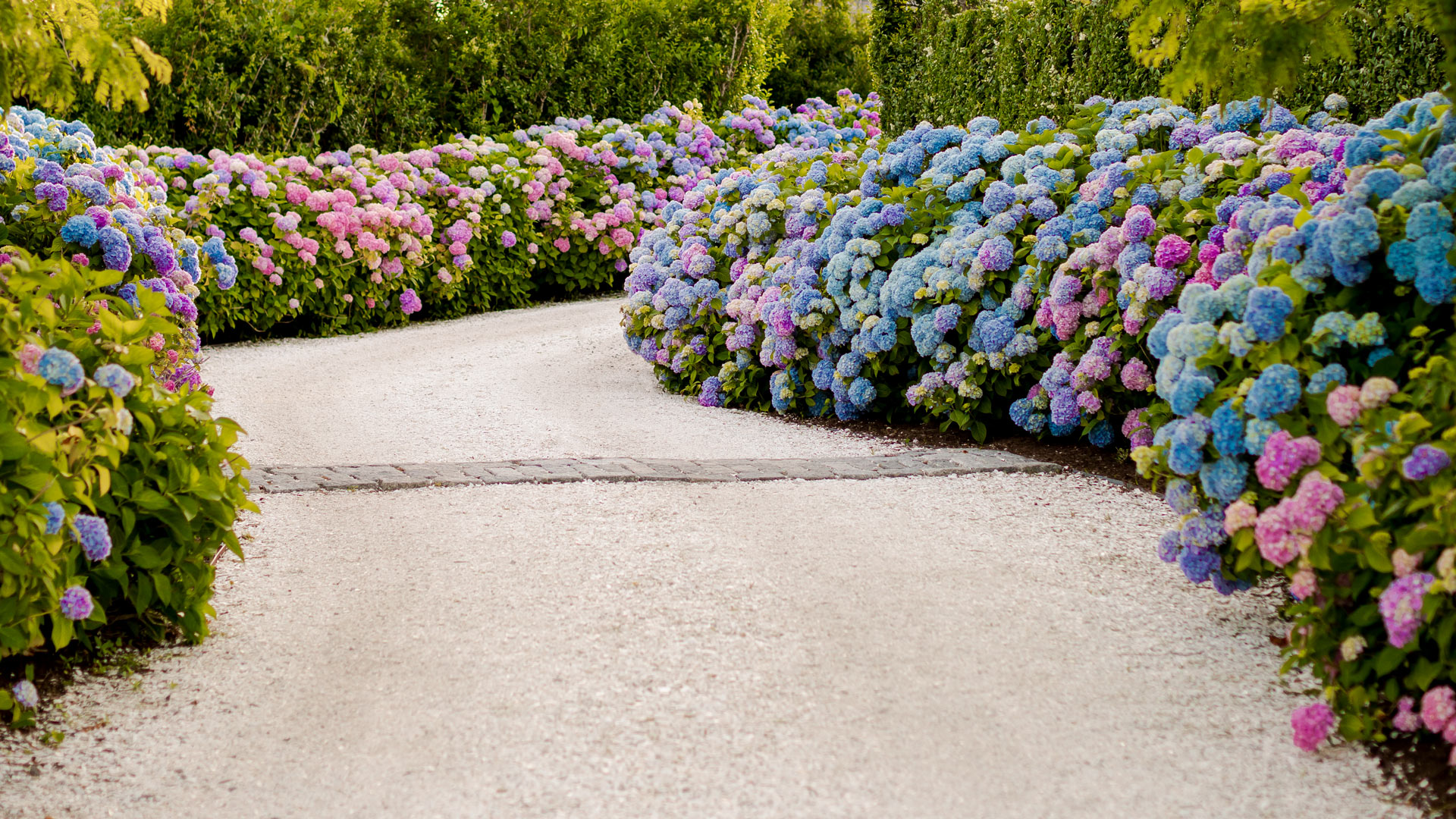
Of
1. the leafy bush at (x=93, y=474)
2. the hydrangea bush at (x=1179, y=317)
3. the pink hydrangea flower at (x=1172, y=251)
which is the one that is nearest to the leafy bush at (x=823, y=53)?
the hydrangea bush at (x=1179, y=317)

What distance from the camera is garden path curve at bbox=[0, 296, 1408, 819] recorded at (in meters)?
2.59

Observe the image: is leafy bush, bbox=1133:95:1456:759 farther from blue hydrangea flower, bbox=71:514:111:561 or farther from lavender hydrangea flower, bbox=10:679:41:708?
lavender hydrangea flower, bbox=10:679:41:708

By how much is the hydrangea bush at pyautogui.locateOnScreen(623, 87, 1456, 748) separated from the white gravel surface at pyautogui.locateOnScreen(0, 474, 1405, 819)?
11.7 inches

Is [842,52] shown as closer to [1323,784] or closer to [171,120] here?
[171,120]

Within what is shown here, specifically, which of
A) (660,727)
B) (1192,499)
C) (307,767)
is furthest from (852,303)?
(307,767)

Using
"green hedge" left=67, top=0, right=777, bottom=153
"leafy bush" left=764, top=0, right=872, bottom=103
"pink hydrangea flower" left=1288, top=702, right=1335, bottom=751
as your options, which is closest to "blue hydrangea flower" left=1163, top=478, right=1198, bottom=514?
"pink hydrangea flower" left=1288, top=702, right=1335, bottom=751

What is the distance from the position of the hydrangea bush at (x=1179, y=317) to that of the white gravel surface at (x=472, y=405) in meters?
0.41

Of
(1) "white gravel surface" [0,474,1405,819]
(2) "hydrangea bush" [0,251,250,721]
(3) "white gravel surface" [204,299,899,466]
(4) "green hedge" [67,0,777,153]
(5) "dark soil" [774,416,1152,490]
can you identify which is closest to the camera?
(1) "white gravel surface" [0,474,1405,819]

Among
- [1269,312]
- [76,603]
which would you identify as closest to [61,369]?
[76,603]

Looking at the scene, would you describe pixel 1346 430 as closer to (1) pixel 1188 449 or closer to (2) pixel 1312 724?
(1) pixel 1188 449

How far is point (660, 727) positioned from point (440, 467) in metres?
2.62

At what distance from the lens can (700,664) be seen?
3197 mm

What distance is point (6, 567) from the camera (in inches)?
103

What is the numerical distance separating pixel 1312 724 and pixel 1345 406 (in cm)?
69
